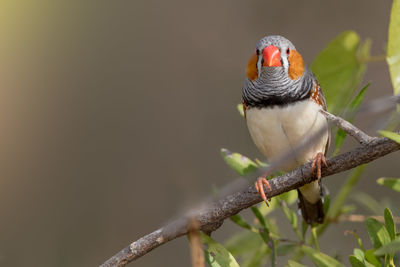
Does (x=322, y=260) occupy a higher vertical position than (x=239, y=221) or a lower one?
lower

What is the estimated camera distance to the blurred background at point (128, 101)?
12.0 feet

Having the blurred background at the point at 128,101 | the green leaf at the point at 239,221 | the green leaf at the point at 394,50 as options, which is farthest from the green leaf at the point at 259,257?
the blurred background at the point at 128,101

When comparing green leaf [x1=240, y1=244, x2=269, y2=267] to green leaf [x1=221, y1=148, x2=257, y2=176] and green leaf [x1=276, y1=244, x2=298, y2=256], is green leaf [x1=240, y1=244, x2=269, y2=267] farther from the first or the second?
green leaf [x1=221, y1=148, x2=257, y2=176]

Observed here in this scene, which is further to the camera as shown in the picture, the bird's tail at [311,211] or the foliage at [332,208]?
the bird's tail at [311,211]

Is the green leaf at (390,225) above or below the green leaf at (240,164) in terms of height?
below

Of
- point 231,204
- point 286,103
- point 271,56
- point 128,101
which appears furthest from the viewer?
point 128,101

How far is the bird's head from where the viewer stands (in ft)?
5.82

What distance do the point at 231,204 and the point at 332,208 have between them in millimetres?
486

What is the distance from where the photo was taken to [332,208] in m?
1.77

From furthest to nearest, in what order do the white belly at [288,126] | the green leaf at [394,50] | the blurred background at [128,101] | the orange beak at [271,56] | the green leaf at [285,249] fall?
1. the blurred background at [128,101]
2. the white belly at [288,126]
3. the orange beak at [271,56]
4. the green leaf at [285,249]
5. the green leaf at [394,50]

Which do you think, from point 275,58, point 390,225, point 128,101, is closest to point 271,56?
point 275,58

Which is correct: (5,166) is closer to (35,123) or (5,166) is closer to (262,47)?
(35,123)

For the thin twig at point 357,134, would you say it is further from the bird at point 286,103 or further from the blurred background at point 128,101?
the blurred background at point 128,101

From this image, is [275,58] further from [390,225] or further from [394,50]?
[390,225]
